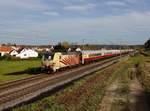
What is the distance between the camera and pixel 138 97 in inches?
922

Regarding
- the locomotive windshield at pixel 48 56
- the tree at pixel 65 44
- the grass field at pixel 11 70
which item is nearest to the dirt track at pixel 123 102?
the grass field at pixel 11 70

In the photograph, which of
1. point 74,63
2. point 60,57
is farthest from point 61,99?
point 74,63

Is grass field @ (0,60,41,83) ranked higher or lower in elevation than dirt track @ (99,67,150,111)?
lower

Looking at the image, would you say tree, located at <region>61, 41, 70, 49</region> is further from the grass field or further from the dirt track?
the dirt track

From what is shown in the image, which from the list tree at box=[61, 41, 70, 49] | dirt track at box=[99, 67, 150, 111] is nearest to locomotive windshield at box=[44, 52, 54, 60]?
dirt track at box=[99, 67, 150, 111]

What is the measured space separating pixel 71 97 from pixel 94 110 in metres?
4.94

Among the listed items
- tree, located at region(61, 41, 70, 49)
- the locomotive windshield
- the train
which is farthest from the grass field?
tree, located at region(61, 41, 70, 49)

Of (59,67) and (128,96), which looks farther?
(59,67)

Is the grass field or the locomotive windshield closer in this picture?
→ the grass field

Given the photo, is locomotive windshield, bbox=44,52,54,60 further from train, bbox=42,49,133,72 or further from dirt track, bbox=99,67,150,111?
dirt track, bbox=99,67,150,111

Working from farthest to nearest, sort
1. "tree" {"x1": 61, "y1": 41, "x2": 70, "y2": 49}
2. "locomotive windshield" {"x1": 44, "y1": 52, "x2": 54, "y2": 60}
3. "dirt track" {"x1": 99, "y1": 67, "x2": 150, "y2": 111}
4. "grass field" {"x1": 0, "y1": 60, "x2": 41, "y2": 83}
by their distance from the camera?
1. "tree" {"x1": 61, "y1": 41, "x2": 70, "y2": 49}
2. "locomotive windshield" {"x1": 44, "y1": 52, "x2": 54, "y2": 60}
3. "grass field" {"x1": 0, "y1": 60, "x2": 41, "y2": 83}
4. "dirt track" {"x1": 99, "y1": 67, "x2": 150, "y2": 111}

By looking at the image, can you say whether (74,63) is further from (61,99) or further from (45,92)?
(61,99)

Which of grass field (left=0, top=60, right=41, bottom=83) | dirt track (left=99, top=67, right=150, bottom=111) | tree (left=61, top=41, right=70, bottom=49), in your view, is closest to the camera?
dirt track (left=99, top=67, right=150, bottom=111)

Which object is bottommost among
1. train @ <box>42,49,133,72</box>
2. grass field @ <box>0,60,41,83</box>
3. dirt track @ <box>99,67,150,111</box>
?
grass field @ <box>0,60,41,83</box>
